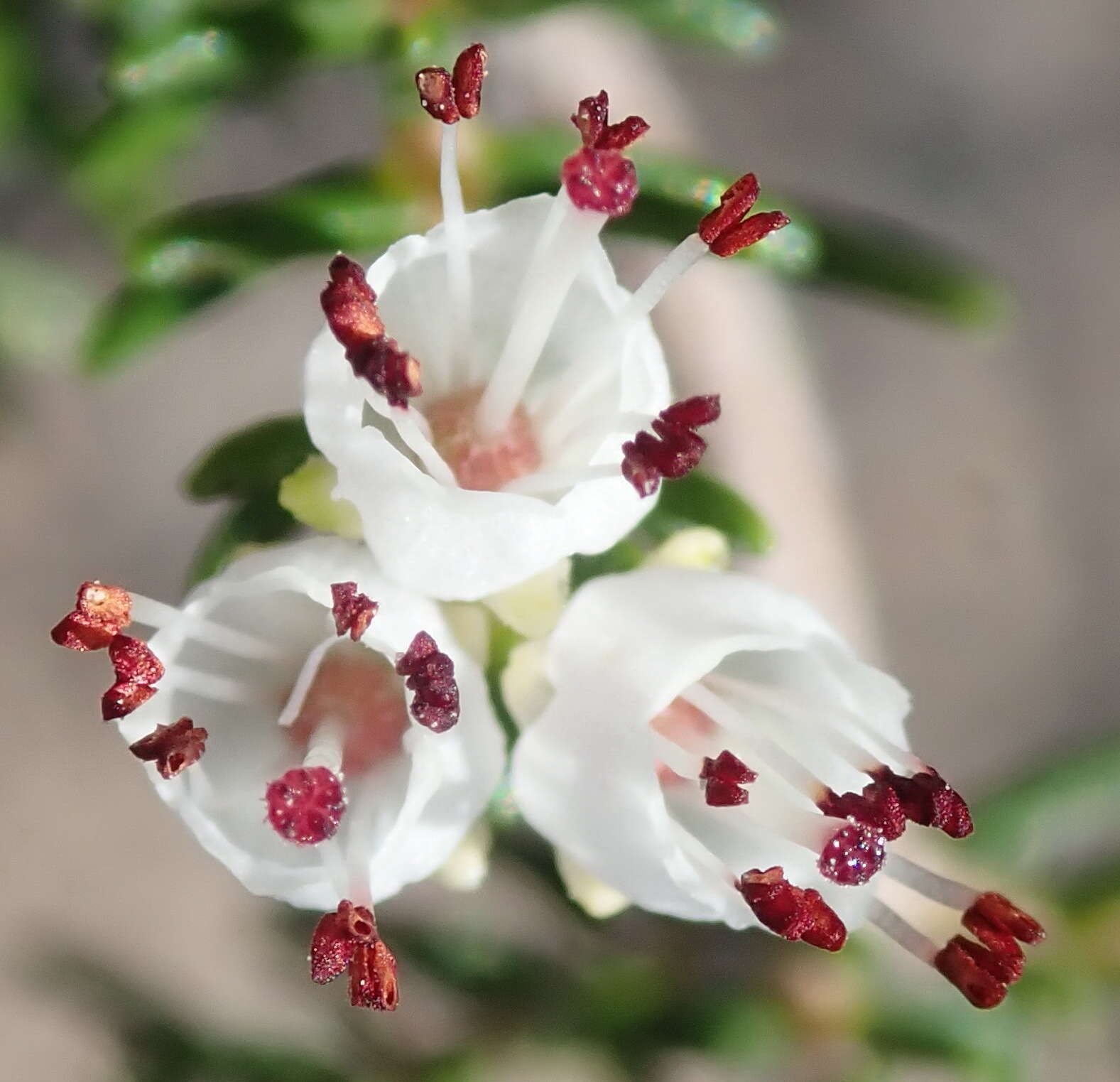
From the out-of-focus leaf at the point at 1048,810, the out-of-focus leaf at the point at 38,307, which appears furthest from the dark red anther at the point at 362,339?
the out-of-focus leaf at the point at 38,307

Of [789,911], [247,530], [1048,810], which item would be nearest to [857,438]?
[1048,810]

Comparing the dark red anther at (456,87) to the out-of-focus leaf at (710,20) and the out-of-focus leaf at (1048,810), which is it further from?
the out-of-focus leaf at (1048,810)

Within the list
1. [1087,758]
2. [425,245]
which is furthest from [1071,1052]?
[425,245]

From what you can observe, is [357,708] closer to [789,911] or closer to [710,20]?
[789,911]

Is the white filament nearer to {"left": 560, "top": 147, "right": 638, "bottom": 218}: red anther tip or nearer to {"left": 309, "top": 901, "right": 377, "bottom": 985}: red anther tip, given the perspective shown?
{"left": 560, "top": 147, "right": 638, "bottom": 218}: red anther tip

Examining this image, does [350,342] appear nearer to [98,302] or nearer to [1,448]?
[98,302]

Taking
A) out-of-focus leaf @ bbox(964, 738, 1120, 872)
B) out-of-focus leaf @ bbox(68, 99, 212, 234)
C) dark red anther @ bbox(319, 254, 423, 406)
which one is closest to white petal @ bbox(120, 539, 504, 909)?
dark red anther @ bbox(319, 254, 423, 406)
